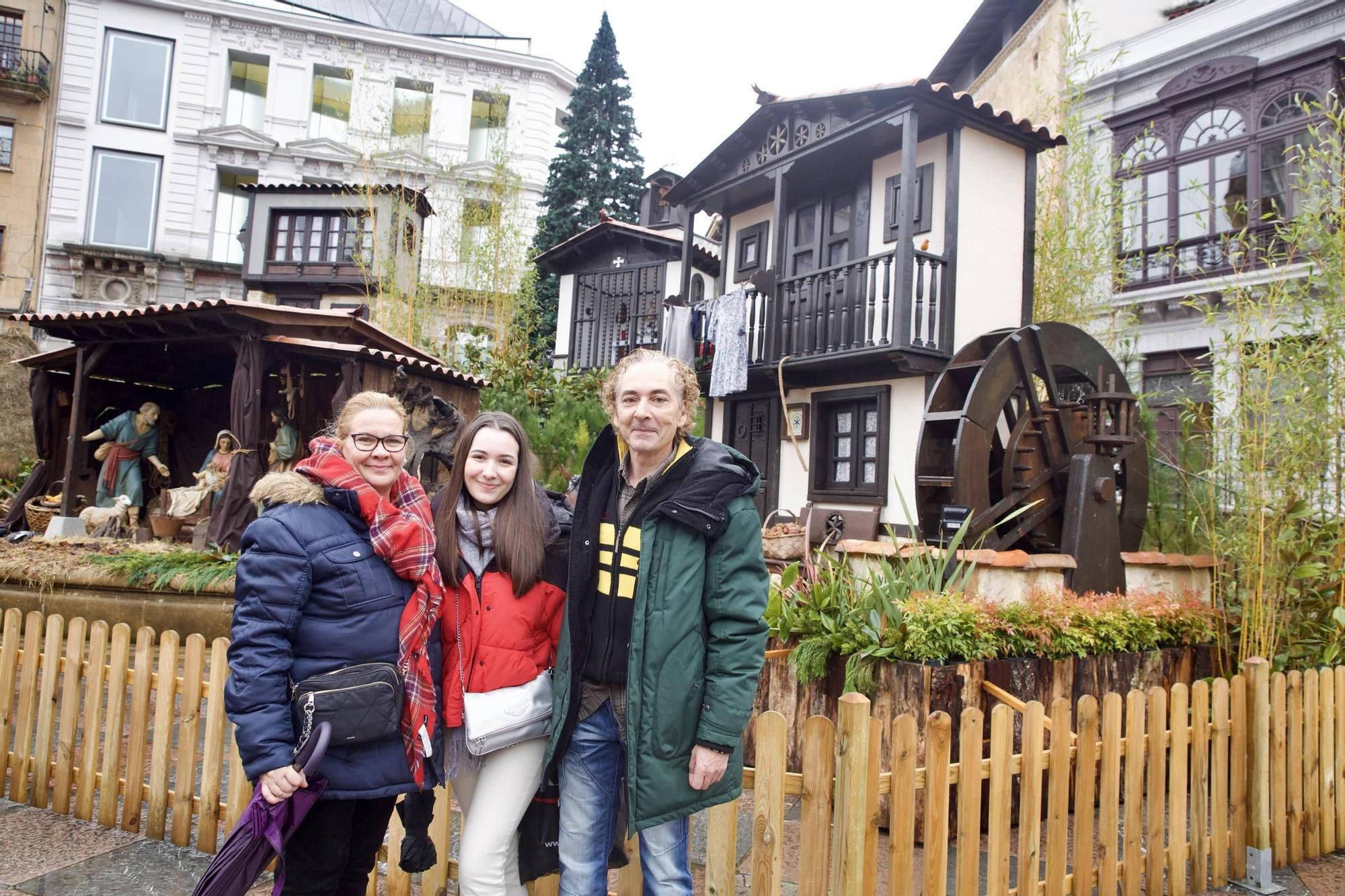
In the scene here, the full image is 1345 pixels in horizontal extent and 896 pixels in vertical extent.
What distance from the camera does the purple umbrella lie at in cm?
195

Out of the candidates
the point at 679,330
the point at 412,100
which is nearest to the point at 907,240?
the point at 679,330

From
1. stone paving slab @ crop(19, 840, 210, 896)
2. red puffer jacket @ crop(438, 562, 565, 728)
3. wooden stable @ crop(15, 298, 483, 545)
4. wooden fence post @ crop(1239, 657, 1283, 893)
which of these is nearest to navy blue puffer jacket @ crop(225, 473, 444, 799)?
red puffer jacket @ crop(438, 562, 565, 728)

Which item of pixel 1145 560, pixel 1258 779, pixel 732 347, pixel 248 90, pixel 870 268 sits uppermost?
pixel 248 90

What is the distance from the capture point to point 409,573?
2189 mm

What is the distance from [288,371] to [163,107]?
2039 centimetres

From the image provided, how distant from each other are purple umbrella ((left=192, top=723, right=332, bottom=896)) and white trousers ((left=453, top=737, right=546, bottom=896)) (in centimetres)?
45

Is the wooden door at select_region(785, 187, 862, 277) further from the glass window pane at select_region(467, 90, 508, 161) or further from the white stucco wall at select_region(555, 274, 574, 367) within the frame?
the glass window pane at select_region(467, 90, 508, 161)

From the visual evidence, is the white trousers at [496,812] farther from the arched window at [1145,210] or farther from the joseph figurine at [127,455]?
the arched window at [1145,210]

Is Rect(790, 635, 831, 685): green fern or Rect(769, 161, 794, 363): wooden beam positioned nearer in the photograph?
Rect(790, 635, 831, 685): green fern

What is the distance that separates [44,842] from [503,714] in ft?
8.99

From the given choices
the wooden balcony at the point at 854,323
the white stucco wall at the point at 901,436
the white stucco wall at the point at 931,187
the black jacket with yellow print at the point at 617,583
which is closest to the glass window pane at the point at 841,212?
the white stucco wall at the point at 931,187

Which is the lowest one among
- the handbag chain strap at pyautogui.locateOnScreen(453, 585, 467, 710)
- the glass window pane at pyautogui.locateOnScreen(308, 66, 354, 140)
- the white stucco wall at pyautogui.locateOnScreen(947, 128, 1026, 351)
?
the handbag chain strap at pyautogui.locateOnScreen(453, 585, 467, 710)

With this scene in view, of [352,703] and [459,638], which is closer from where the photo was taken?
[352,703]

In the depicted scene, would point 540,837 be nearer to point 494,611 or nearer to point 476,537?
point 494,611
